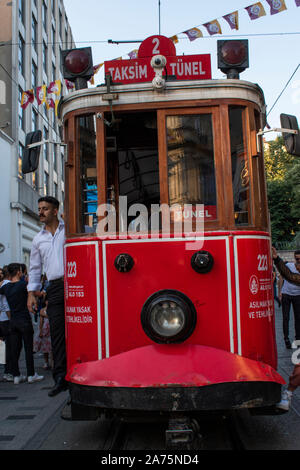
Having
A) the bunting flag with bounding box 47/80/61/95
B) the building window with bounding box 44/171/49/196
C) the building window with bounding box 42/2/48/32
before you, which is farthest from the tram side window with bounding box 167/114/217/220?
the building window with bounding box 42/2/48/32

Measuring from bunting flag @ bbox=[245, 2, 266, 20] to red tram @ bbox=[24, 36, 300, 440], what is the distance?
4.77 metres

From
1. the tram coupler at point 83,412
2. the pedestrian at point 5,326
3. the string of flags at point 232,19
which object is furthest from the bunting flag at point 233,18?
the tram coupler at point 83,412

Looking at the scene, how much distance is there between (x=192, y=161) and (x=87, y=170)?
0.91 m

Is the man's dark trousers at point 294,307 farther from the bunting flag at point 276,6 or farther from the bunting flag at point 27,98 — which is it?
the bunting flag at point 27,98

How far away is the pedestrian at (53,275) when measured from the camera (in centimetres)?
456

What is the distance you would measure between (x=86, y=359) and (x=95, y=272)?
0.70 metres

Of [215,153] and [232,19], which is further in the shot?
[232,19]

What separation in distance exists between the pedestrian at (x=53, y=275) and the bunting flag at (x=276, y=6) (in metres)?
5.72

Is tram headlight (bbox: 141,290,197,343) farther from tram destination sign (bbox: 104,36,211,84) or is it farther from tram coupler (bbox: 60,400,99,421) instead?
tram destination sign (bbox: 104,36,211,84)

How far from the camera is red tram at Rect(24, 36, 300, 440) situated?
3.74 metres

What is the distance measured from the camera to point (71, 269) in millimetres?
4262

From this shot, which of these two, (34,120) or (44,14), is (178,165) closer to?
(34,120)

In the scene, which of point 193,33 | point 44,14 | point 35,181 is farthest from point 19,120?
point 193,33

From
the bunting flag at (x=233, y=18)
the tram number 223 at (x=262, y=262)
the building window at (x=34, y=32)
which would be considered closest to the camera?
the tram number 223 at (x=262, y=262)
